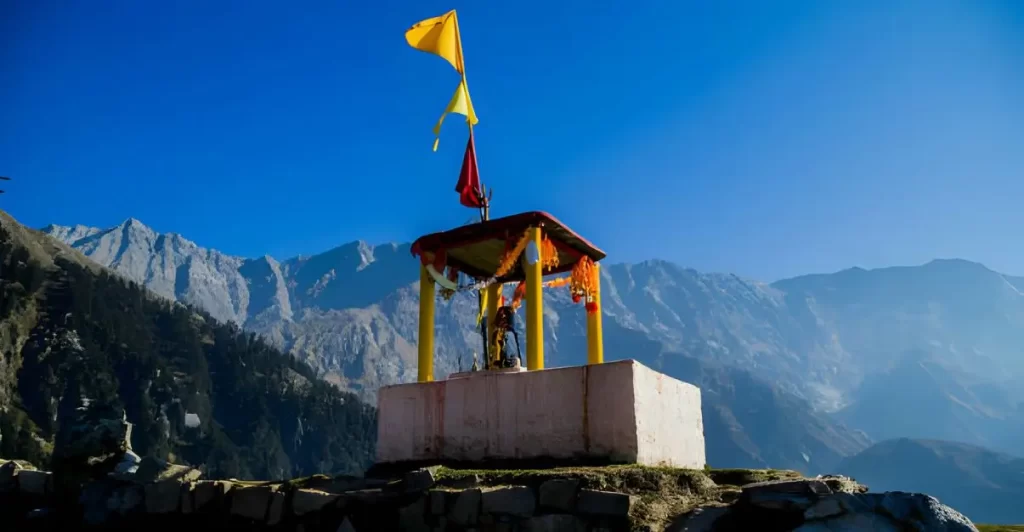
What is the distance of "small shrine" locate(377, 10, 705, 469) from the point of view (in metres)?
12.2

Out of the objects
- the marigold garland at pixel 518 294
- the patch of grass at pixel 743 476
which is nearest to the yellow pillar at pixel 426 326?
→ the marigold garland at pixel 518 294

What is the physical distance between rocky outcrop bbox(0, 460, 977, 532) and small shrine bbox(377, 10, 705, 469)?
1885mm

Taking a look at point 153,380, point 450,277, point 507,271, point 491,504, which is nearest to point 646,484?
point 491,504

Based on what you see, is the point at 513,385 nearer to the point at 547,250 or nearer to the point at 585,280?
the point at 547,250

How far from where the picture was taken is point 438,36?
1914cm

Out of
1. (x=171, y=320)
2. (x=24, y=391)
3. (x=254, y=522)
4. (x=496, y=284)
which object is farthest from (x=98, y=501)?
(x=171, y=320)

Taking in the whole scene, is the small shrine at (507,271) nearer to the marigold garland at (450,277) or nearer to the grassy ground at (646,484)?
the marigold garland at (450,277)

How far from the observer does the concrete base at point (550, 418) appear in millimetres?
12055

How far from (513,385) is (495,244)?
578 centimetres

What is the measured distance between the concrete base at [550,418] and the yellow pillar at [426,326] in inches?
111

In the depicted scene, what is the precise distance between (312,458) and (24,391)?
2136 inches

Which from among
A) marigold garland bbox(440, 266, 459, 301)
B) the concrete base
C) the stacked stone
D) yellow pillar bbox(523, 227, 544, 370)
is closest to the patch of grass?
the concrete base

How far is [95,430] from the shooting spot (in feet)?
46.4

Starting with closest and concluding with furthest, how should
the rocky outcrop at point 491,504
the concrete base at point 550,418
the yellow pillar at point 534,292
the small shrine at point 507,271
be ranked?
the rocky outcrop at point 491,504 → the concrete base at point 550,418 → the yellow pillar at point 534,292 → the small shrine at point 507,271
